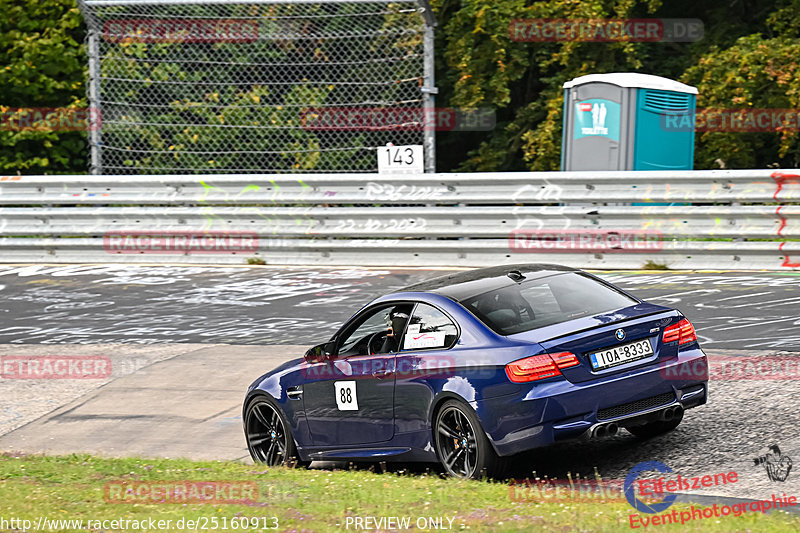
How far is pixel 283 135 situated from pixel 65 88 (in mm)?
5764

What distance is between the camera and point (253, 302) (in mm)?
14133

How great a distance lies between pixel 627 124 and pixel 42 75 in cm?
1064

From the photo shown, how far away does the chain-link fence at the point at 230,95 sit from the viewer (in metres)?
16.5

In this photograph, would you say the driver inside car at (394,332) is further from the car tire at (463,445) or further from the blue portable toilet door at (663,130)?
the blue portable toilet door at (663,130)

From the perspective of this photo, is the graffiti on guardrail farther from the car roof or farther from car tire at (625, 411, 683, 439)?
car tire at (625, 411, 683, 439)

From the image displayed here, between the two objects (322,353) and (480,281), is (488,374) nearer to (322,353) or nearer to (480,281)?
(480,281)

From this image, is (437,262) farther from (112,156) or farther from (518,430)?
(518,430)

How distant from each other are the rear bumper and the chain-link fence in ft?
30.5

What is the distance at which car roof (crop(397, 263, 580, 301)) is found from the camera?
303 inches

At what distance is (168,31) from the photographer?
17.1m
